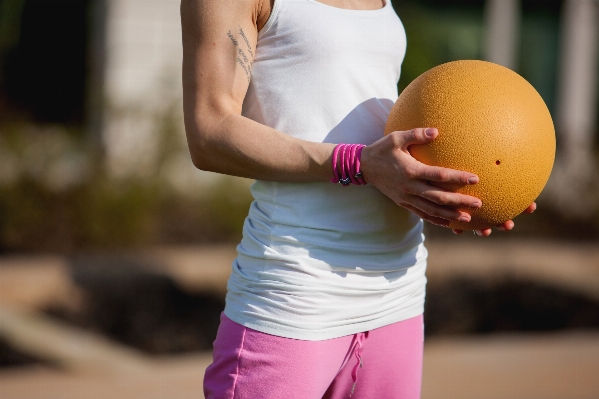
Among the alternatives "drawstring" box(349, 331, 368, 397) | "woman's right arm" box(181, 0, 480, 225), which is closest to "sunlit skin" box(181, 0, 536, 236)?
"woman's right arm" box(181, 0, 480, 225)

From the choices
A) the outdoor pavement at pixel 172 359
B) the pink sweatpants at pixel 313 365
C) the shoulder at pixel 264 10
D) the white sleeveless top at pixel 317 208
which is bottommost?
the outdoor pavement at pixel 172 359

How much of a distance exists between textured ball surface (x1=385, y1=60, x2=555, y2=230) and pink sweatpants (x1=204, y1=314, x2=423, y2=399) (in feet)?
1.22

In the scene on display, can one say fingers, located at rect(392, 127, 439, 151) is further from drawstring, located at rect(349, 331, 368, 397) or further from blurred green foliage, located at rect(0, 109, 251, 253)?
blurred green foliage, located at rect(0, 109, 251, 253)

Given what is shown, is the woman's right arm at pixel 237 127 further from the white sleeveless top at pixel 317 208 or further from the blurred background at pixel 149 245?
the blurred background at pixel 149 245

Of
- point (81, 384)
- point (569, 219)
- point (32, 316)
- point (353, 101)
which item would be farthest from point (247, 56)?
point (569, 219)

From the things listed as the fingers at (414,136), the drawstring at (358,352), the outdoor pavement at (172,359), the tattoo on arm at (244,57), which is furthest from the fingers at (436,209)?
the outdoor pavement at (172,359)

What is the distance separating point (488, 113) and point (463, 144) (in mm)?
114

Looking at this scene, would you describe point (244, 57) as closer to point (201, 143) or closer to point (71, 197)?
point (201, 143)

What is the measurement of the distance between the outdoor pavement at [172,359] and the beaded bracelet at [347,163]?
263 cm

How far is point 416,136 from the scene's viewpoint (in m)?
1.67

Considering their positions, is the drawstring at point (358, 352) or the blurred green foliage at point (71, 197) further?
the blurred green foliage at point (71, 197)

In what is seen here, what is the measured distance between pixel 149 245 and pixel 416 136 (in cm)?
477

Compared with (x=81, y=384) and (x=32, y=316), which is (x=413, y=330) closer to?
(x=81, y=384)

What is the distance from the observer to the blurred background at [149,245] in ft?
14.9
